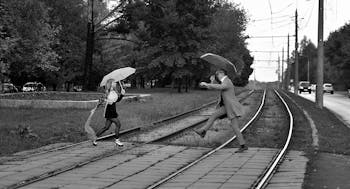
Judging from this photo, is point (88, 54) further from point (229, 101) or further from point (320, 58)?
point (229, 101)

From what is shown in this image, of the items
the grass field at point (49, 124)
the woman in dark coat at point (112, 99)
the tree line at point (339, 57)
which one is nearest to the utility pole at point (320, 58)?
the grass field at point (49, 124)

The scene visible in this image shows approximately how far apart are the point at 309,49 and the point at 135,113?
6824 inches

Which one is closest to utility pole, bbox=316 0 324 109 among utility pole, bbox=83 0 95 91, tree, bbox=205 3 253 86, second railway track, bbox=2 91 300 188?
utility pole, bbox=83 0 95 91

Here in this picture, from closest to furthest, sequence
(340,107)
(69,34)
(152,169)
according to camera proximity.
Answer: (152,169) < (340,107) < (69,34)

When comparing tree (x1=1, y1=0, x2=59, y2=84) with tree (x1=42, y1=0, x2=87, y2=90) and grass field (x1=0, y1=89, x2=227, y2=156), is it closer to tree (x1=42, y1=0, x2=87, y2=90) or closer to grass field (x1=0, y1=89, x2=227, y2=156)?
grass field (x1=0, y1=89, x2=227, y2=156)

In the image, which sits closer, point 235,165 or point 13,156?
point 235,165

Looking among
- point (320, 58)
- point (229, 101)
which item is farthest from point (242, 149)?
point (320, 58)

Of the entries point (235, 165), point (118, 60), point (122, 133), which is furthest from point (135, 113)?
point (118, 60)

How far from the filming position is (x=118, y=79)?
13203 millimetres

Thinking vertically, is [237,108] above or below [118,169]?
above

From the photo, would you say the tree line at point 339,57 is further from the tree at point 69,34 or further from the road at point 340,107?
the tree at point 69,34

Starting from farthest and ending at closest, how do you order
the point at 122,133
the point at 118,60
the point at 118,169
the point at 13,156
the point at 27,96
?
the point at 118,60
the point at 27,96
the point at 122,133
the point at 13,156
the point at 118,169

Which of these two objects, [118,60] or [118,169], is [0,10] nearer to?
[118,169]

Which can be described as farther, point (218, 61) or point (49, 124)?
A: point (49, 124)
